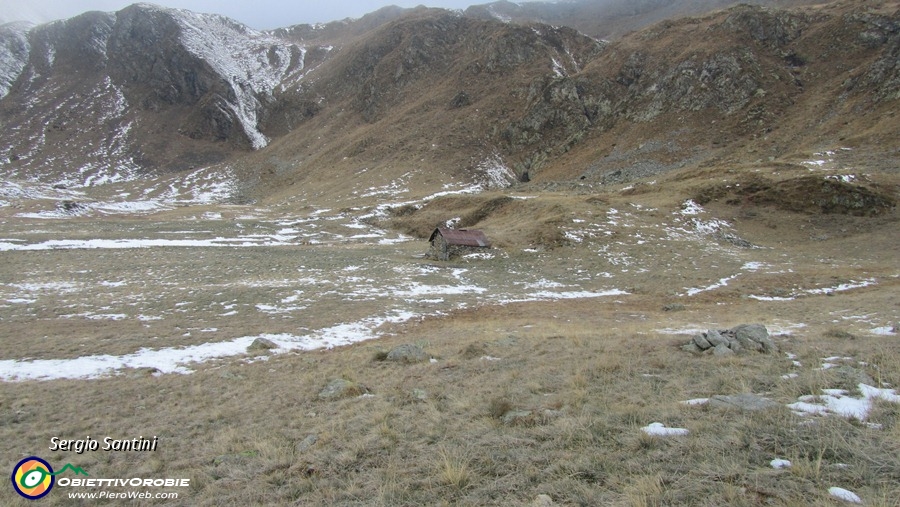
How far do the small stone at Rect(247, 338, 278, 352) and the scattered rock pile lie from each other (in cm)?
1305

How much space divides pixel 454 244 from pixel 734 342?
23.1m

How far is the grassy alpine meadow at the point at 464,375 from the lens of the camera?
5.31m

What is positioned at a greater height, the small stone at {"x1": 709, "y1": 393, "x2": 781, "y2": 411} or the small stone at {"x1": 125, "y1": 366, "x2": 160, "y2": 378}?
the small stone at {"x1": 709, "y1": 393, "x2": 781, "y2": 411}

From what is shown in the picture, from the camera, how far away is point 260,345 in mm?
15078

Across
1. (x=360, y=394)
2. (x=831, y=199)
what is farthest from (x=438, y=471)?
(x=831, y=199)

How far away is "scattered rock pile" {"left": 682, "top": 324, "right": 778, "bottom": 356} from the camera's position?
10.2 m

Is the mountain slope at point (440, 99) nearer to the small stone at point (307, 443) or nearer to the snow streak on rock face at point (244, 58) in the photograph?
the snow streak on rock face at point (244, 58)

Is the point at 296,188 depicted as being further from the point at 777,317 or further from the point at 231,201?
the point at 777,317

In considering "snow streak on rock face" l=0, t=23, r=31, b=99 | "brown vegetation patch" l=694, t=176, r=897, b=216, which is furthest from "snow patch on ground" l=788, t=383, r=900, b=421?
"snow streak on rock face" l=0, t=23, r=31, b=99

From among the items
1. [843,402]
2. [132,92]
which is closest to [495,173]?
[843,402]


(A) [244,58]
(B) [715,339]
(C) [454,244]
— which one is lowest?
(C) [454,244]

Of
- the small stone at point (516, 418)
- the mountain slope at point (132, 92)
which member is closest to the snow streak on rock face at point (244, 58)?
the mountain slope at point (132, 92)

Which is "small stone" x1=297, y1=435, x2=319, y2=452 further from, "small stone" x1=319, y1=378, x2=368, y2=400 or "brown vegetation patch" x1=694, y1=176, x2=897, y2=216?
"brown vegetation patch" x1=694, y1=176, x2=897, y2=216

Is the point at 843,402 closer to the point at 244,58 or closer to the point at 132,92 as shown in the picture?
the point at 132,92
